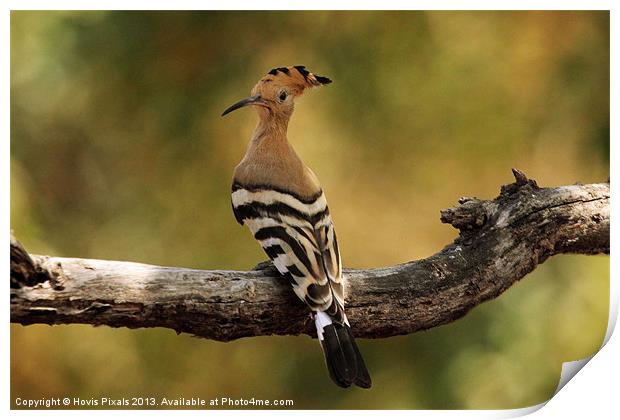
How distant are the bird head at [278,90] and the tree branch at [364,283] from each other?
0.53 m

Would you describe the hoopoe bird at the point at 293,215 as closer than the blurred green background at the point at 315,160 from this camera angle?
Yes

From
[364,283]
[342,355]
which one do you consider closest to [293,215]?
[364,283]

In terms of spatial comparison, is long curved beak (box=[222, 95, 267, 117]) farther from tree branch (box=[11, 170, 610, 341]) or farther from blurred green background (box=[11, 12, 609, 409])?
tree branch (box=[11, 170, 610, 341])

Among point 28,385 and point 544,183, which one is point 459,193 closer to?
point 544,183

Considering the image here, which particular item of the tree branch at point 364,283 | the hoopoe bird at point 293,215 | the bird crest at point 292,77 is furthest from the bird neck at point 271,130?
the tree branch at point 364,283

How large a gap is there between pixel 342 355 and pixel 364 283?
0.24m

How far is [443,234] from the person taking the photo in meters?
2.49

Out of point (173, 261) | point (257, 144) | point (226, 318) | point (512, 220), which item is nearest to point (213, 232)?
point (173, 261)

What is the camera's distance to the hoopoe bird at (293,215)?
2.06 metres

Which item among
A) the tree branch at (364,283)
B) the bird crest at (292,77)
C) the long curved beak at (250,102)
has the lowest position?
the tree branch at (364,283)

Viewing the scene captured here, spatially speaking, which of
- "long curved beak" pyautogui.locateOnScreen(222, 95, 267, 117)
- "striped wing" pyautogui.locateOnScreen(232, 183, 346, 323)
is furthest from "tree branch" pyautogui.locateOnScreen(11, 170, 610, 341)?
"long curved beak" pyautogui.locateOnScreen(222, 95, 267, 117)

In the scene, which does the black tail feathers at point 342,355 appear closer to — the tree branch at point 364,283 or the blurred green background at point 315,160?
the tree branch at point 364,283

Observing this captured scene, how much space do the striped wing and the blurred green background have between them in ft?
0.72

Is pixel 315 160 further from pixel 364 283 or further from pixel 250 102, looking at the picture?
pixel 364 283
